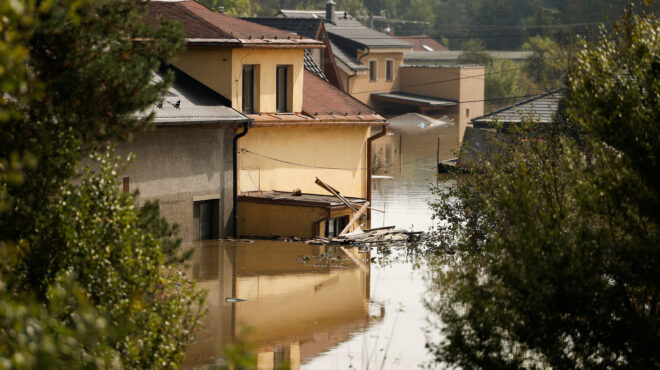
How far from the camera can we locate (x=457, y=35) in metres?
134

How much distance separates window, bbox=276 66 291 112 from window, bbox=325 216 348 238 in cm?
407

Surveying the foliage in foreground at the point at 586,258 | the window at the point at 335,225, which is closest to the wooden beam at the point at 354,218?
the window at the point at 335,225

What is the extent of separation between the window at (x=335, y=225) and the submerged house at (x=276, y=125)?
32mm

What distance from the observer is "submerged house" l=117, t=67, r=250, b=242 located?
2661 cm

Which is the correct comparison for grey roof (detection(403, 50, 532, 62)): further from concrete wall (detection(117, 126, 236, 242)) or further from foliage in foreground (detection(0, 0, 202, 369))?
foliage in foreground (detection(0, 0, 202, 369))

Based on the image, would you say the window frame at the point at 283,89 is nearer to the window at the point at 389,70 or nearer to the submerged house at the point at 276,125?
the submerged house at the point at 276,125

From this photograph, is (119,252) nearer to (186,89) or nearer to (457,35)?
(186,89)

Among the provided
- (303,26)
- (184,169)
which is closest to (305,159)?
(184,169)

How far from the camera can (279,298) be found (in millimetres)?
21797

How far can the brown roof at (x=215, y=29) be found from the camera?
29344 millimetres

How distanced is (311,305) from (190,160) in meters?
8.10

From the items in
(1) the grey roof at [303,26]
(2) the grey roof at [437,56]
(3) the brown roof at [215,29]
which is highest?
(2) the grey roof at [437,56]

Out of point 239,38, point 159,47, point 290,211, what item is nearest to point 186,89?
point 239,38

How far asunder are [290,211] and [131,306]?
742 inches
